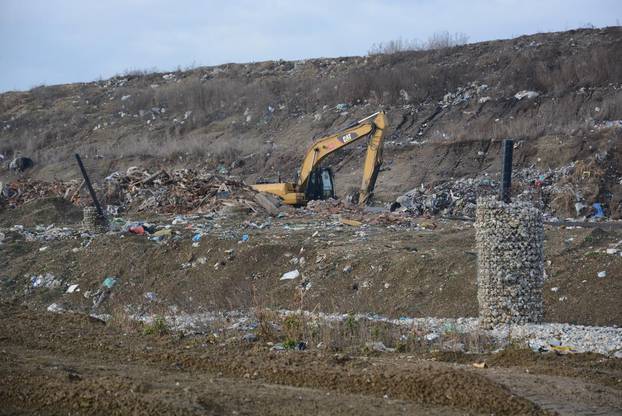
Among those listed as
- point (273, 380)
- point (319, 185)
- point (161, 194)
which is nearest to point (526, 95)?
point (319, 185)

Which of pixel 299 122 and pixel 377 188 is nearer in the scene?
pixel 377 188

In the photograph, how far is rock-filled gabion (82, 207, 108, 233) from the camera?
770 inches

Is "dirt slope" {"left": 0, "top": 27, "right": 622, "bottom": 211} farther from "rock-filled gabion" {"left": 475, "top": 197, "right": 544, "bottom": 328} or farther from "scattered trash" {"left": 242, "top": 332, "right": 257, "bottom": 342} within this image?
"scattered trash" {"left": 242, "top": 332, "right": 257, "bottom": 342}

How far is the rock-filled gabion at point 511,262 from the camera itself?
9.72 metres

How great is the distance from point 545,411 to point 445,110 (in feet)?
96.1

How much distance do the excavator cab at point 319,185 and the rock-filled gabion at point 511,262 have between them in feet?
49.4

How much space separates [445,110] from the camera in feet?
114

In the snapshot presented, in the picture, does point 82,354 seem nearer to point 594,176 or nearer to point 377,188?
point 594,176

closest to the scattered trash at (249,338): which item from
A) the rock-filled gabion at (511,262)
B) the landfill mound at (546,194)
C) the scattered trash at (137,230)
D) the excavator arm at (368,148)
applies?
the rock-filled gabion at (511,262)

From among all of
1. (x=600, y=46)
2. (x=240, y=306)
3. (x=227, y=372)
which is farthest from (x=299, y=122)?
(x=227, y=372)

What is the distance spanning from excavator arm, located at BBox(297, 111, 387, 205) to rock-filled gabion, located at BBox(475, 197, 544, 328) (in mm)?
14288

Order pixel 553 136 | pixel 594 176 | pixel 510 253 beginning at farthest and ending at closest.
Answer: pixel 553 136 → pixel 594 176 → pixel 510 253

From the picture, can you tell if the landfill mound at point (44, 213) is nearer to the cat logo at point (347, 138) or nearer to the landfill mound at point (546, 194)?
the cat logo at point (347, 138)

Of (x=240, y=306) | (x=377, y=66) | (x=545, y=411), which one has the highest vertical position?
(x=377, y=66)
